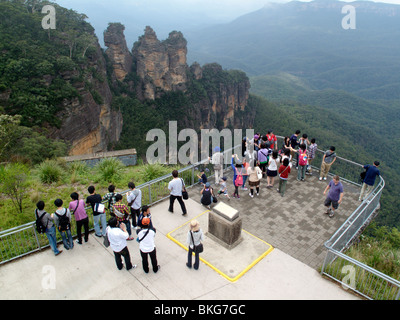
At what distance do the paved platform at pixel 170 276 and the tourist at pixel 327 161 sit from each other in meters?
3.50

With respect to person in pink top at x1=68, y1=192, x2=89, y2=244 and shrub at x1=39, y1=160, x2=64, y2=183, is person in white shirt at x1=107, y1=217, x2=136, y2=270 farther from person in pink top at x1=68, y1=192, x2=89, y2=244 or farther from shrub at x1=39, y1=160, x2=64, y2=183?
shrub at x1=39, y1=160, x2=64, y2=183

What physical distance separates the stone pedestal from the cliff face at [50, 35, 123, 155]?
21966 millimetres

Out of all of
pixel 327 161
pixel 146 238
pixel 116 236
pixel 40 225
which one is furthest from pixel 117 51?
pixel 146 238

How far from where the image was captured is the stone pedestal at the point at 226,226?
7.82 m

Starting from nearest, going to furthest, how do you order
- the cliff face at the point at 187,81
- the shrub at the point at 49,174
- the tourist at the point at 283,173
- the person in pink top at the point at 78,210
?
the person in pink top at the point at 78,210 < the tourist at the point at 283,173 < the shrub at the point at 49,174 < the cliff face at the point at 187,81

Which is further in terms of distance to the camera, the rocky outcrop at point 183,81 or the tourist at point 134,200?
the rocky outcrop at point 183,81

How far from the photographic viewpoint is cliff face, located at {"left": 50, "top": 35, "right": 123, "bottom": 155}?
28.2 meters

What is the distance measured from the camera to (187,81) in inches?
2788

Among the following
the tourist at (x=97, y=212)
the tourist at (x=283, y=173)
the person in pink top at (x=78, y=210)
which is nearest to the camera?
the person in pink top at (x=78, y=210)

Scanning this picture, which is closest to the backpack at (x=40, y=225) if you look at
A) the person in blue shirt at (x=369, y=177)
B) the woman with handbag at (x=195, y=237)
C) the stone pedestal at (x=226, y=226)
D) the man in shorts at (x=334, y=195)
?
the woman with handbag at (x=195, y=237)

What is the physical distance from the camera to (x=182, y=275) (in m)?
7.03

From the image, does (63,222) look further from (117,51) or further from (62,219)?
(117,51)

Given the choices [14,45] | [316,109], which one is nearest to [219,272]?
[14,45]

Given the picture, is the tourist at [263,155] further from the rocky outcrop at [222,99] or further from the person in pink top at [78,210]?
the rocky outcrop at [222,99]
